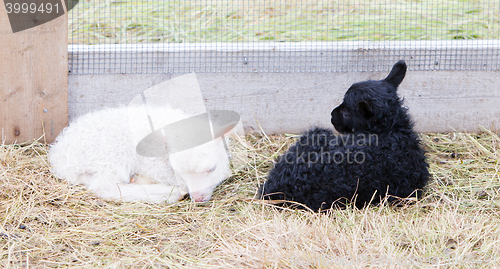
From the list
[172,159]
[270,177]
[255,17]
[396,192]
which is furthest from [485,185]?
[255,17]

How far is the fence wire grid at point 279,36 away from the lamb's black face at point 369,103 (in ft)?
3.25

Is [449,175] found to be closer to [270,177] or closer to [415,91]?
[415,91]

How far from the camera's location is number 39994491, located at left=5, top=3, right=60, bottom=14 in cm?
365

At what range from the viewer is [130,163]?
10.5ft

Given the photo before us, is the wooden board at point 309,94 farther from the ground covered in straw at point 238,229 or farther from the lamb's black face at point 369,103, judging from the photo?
the lamb's black face at point 369,103

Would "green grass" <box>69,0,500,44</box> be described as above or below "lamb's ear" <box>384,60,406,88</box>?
above

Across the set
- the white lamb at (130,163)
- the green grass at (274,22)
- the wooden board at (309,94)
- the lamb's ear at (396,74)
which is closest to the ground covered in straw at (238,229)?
the white lamb at (130,163)

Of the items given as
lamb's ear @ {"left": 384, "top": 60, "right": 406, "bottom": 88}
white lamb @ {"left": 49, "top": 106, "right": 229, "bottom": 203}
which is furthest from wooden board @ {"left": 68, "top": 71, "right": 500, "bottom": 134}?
lamb's ear @ {"left": 384, "top": 60, "right": 406, "bottom": 88}

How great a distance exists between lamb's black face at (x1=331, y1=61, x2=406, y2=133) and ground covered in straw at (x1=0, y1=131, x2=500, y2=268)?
63 centimetres

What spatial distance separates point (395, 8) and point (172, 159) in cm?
390

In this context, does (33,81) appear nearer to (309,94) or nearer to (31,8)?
(31,8)

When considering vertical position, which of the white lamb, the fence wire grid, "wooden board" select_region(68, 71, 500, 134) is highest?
the fence wire grid

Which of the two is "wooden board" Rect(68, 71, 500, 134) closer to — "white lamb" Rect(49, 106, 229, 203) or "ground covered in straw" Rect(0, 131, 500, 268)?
"white lamb" Rect(49, 106, 229, 203)

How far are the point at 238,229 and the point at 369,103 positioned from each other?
49.2 inches
